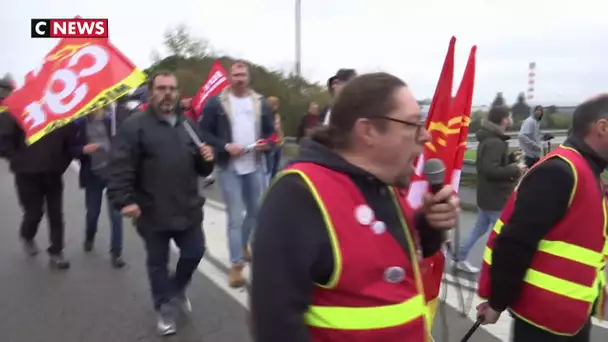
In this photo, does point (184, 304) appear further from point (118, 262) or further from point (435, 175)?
point (435, 175)

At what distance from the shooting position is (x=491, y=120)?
6.17 m

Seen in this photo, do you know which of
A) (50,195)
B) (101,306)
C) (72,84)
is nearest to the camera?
(101,306)

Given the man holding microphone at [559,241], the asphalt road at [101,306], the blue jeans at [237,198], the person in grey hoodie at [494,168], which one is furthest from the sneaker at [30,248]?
the man holding microphone at [559,241]

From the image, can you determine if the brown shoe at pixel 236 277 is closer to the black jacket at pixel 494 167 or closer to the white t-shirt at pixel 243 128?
the white t-shirt at pixel 243 128

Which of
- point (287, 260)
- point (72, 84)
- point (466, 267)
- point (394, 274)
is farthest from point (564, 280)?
point (72, 84)

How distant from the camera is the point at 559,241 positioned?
265cm

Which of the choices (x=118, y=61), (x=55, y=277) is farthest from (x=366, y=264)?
(x=55, y=277)

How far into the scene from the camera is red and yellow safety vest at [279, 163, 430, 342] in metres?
1.79

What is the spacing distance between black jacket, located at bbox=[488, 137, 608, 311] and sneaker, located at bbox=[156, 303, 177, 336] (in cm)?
256

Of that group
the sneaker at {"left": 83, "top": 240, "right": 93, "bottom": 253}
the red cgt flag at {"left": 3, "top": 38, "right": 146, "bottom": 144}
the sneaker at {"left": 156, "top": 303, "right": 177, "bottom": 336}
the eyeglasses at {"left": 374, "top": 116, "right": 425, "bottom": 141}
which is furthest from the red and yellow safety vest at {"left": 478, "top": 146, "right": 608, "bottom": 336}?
the sneaker at {"left": 83, "top": 240, "right": 93, "bottom": 253}

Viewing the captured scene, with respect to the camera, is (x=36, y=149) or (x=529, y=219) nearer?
(x=529, y=219)

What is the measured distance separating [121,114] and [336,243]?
239 inches

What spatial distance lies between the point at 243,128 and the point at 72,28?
8.84ft

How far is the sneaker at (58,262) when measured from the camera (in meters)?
6.42
